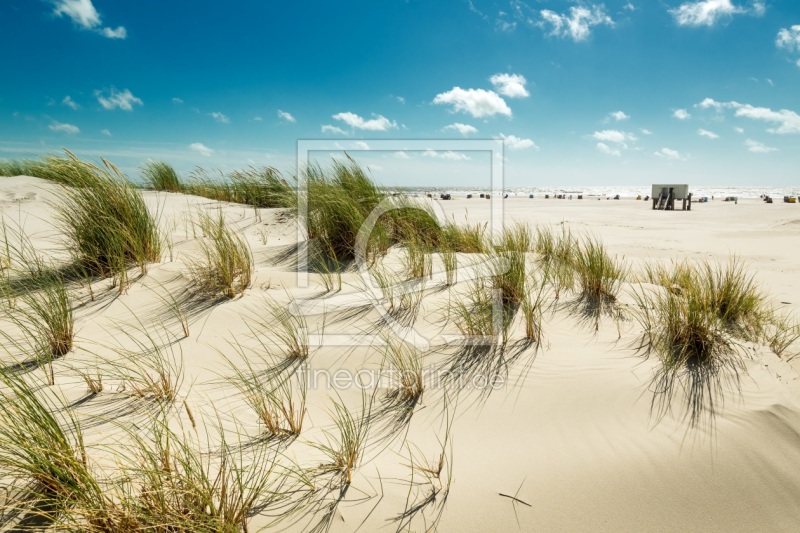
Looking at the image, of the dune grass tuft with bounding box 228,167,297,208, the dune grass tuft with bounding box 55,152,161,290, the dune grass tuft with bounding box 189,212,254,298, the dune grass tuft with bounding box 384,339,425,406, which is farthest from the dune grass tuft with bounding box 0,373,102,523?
the dune grass tuft with bounding box 228,167,297,208

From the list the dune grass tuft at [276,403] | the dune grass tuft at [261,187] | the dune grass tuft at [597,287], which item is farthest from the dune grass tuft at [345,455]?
the dune grass tuft at [261,187]

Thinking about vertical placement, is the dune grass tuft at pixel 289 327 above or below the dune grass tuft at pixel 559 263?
below

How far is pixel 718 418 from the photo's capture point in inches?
73.7

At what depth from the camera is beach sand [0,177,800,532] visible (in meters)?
1.48

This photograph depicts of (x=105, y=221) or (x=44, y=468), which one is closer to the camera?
(x=44, y=468)

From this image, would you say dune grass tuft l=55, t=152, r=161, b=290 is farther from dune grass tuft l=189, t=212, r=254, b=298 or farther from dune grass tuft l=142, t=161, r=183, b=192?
dune grass tuft l=142, t=161, r=183, b=192

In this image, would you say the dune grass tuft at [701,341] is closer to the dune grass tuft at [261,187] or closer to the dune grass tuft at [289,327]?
the dune grass tuft at [289,327]

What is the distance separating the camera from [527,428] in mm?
1894

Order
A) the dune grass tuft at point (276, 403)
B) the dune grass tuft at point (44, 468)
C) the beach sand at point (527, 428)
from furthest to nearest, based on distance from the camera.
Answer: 1. the dune grass tuft at point (276, 403)
2. the beach sand at point (527, 428)
3. the dune grass tuft at point (44, 468)

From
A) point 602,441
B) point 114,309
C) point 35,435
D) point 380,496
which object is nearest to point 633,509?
point 602,441

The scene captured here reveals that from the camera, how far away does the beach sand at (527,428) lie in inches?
58.1

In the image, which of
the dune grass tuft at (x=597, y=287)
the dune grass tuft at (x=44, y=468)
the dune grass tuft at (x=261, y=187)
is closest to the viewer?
the dune grass tuft at (x=44, y=468)

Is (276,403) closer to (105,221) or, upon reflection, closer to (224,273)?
(224,273)

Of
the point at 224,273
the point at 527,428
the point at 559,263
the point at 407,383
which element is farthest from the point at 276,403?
the point at 559,263
